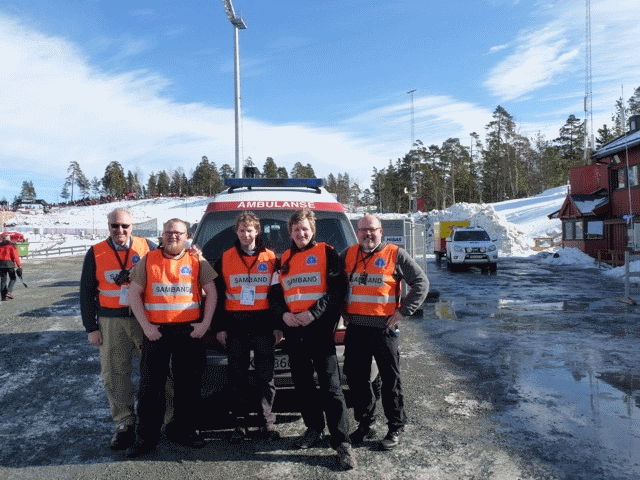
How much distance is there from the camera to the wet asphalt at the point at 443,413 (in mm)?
4031

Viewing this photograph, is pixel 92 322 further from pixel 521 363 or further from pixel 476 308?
pixel 476 308

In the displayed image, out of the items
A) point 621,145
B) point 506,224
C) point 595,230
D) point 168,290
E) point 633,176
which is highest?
point 621,145

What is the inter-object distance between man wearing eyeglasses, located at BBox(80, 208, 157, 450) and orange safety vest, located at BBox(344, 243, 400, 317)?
6.41ft

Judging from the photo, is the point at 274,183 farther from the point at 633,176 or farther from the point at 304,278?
the point at 633,176

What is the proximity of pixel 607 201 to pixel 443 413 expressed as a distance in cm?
2612

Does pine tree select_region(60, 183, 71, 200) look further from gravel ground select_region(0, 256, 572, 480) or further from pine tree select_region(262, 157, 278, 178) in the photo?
gravel ground select_region(0, 256, 572, 480)

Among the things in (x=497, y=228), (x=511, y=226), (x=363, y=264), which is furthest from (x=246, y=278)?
(x=511, y=226)

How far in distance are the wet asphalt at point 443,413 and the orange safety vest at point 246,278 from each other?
49.4 inches

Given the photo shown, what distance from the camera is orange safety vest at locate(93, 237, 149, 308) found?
4469 mm

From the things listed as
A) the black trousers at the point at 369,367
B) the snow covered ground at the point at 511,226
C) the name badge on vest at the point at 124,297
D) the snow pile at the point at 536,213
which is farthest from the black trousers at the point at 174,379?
the snow pile at the point at 536,213

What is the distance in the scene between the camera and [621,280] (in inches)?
690

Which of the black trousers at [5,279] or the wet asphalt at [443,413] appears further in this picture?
the black trousers at [5,279]

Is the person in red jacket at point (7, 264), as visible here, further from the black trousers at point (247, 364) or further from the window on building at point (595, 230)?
the window on building at point (595, 230)

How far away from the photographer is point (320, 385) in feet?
14.0
